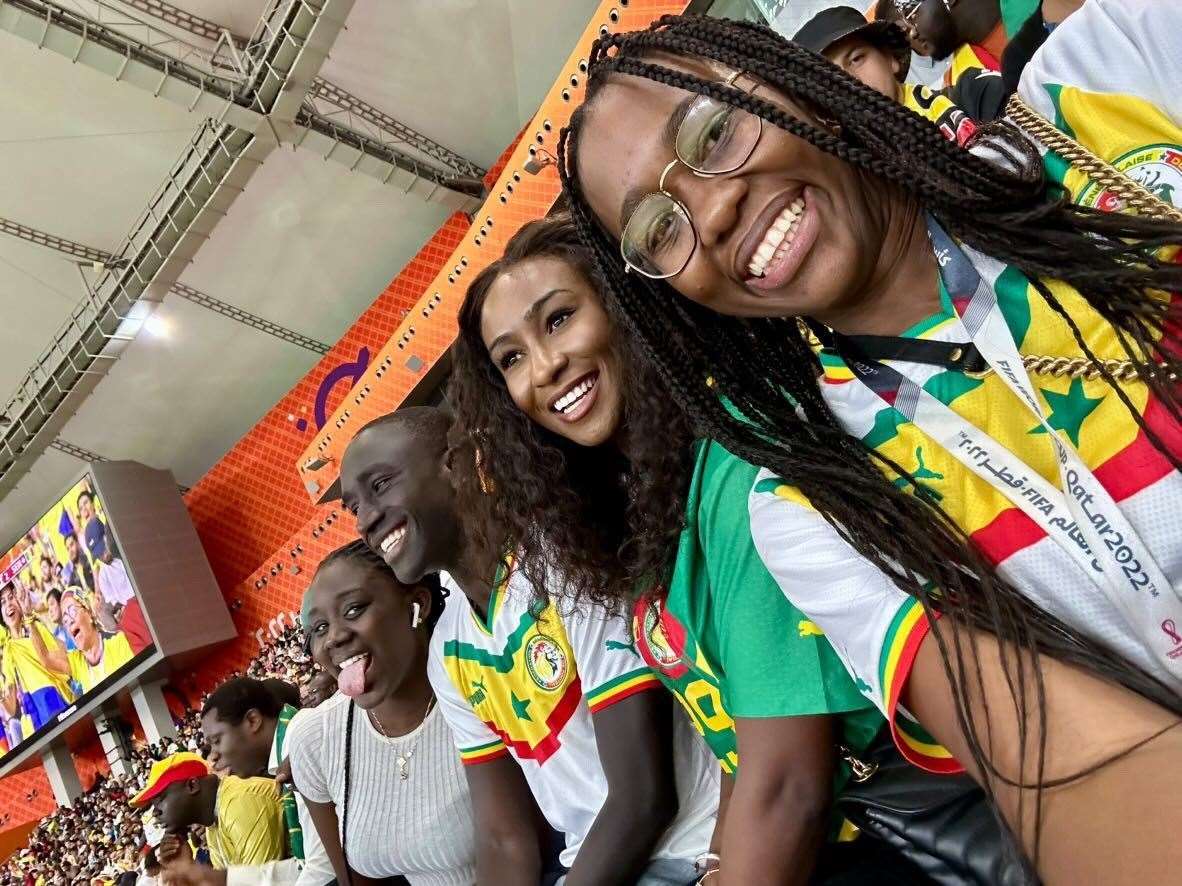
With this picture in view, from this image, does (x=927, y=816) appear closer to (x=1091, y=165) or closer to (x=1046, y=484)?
(x=1046, y=484)

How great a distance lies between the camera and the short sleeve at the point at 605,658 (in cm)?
161

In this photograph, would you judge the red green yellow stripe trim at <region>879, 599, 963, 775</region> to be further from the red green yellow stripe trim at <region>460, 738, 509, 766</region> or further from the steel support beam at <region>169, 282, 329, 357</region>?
the steel support beam at <region>169, 282, 329, 357</region>

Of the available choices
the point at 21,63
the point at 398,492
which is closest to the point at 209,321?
the point at 21,63

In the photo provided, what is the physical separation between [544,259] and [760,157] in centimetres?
72

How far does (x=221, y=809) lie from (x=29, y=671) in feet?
30.3

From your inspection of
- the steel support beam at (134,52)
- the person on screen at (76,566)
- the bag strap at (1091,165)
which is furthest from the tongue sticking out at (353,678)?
the person on screen at (76,566)

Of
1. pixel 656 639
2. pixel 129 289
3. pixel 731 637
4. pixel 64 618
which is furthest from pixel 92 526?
pixel 731 637

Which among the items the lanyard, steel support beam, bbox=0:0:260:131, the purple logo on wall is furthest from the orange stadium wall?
the lanyard

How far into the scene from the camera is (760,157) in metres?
1.03

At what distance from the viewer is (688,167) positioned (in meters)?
1.06

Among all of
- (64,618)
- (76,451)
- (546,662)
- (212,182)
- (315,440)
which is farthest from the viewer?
(76,451)

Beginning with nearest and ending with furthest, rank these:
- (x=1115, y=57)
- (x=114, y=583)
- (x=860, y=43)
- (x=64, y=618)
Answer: (x=1115, y=57) → (x=860, y=43) → (x=114, y=583) → (x=64, y=618)

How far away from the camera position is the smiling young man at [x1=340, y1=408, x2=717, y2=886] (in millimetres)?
1596

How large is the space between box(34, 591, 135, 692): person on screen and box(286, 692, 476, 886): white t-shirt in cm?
889
